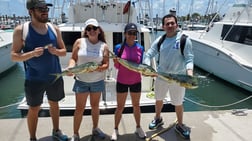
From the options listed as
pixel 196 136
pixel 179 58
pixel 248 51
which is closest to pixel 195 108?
pixel 248 51

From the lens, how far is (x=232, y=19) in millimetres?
11750

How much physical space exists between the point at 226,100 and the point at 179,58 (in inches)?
268

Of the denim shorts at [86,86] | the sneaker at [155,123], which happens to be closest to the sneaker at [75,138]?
the denim shorts at [86,86]

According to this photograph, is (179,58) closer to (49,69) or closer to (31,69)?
(49,69)

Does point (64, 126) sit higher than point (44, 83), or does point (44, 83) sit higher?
point (44, 83)

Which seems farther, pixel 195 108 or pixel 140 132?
pixel 195 108

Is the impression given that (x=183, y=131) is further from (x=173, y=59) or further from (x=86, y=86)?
(x=86, y=86)

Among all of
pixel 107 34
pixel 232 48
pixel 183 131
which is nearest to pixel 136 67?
pixel 183 131

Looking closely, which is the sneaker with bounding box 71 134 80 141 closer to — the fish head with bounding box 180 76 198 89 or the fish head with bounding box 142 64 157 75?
the fish head with bounding box 142 64 157 75

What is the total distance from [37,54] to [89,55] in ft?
2.05

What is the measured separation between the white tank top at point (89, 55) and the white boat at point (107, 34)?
1477mm

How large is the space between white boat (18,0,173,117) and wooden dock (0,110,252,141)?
3.09 ft

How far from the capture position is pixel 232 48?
10.2 meters

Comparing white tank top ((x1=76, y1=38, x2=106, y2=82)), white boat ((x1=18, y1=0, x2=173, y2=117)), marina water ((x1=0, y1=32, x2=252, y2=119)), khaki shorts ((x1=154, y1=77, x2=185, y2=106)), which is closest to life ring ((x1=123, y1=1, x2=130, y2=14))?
white boat ((x1=18, y1=0, x2=173, y2=117))
